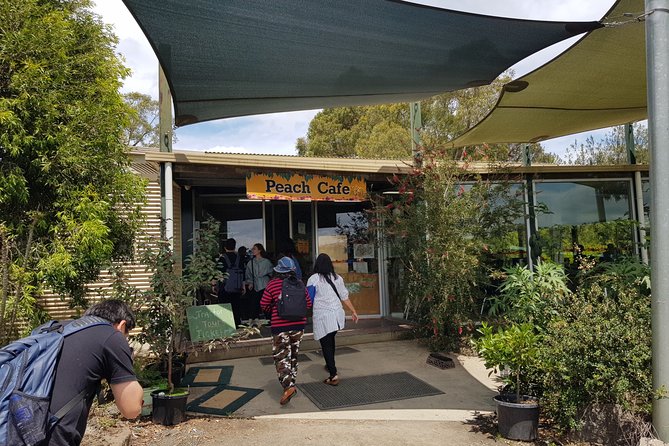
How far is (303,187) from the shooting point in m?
7.14

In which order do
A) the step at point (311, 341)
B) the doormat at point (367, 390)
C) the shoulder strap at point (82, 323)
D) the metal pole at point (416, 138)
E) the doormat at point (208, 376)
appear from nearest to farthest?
1. the shoulder strap at point (82, 323)
2. the doormat at point (367, 390)
3. the doormat at point (208, 376)
4. the step at point (311, 341)
5. the metal pole at point (416, 138)

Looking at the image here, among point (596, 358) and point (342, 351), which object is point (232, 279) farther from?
point (596, 358)

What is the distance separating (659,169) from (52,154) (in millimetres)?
4934

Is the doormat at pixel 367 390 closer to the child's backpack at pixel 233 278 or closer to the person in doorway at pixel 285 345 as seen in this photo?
the person in doorway at pixel 285 345

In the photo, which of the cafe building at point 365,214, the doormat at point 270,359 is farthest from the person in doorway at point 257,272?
the doormat at point 270,359

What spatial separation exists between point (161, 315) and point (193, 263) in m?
0.59

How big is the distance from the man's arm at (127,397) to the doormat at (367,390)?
9.68ft

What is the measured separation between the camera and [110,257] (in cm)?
485

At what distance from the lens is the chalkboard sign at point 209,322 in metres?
4.66

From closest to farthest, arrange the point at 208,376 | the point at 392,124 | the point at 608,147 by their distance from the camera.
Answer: the point at 208,376 < the point at 608,147 < the point at 392,124

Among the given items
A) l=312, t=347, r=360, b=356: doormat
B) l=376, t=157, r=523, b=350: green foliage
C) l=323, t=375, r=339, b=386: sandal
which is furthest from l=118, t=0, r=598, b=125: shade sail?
l=312, t=347, r=360, b=356: doormat

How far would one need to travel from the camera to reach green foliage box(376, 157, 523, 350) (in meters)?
6.31

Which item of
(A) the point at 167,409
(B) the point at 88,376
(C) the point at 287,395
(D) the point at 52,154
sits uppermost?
(D) the point at 52,154

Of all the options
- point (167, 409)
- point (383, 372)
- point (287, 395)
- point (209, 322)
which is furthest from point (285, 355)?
point (383, 372)
